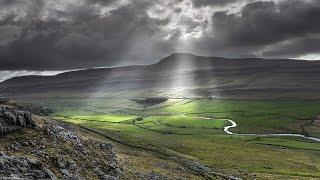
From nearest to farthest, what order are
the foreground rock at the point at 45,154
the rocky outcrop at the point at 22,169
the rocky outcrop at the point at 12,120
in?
the rocky outcrop at the point at 22,169
the foreground rock at the point at 45,154
the rocky outcrop at the point at 12,120

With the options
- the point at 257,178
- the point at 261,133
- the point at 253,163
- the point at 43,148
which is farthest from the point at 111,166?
the point at 261,133

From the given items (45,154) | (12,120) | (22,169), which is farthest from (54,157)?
(12,120)

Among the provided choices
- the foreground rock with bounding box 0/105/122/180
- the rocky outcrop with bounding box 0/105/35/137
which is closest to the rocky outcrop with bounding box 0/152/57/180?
the foreground rock with bounding box 0/105/122/180

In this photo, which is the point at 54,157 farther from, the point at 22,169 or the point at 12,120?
the point at 12,120

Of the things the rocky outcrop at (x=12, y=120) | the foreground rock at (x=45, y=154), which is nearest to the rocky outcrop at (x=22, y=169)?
the foreground rock at (x=45, y=154)

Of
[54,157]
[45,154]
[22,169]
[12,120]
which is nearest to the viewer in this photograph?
[22,169]

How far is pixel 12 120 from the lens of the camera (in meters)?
46.0

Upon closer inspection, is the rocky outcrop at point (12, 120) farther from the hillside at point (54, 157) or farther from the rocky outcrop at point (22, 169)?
the rocky outcrop at point (22, 169)

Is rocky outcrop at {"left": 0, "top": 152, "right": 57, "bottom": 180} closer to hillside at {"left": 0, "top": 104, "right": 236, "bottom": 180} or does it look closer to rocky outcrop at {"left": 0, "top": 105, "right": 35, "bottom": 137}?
hillside at {"left": 0, "top": 104, "right": 236, "bottom": 180}

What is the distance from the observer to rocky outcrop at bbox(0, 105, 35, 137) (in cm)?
4516

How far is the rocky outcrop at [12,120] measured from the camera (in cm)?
4516

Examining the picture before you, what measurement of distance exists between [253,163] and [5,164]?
64550 millimetres

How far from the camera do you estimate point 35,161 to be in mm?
39812

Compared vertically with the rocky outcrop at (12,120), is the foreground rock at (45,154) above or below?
below
